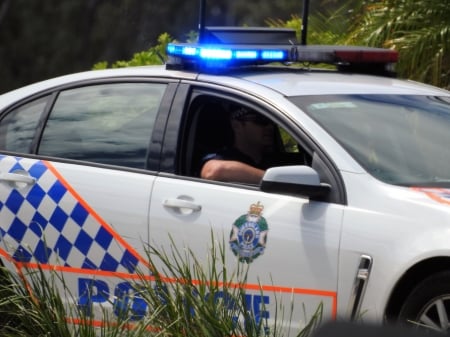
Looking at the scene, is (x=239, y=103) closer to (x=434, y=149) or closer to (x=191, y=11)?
(x=434, y=149)

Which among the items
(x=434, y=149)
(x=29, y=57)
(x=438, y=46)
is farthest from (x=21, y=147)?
(x=29, y=57)

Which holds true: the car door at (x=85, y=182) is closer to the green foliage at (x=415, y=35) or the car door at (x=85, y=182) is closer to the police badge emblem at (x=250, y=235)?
the police badge emblem at (x=250, y=235)

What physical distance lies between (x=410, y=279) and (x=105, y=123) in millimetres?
1893

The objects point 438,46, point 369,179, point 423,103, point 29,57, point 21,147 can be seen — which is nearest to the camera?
point 369,179

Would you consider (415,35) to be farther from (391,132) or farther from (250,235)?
(250,235)

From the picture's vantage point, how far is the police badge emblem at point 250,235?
204 inches

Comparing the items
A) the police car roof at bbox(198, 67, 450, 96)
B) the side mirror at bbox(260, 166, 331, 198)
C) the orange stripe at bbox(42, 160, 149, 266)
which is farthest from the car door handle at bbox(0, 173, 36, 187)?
the side mirror at bbox(260, 166, 331, 198)

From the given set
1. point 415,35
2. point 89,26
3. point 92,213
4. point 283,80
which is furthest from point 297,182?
point 89,26

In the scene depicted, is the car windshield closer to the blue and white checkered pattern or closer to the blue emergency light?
the blue emergency light

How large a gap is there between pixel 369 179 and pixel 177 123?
1.08m

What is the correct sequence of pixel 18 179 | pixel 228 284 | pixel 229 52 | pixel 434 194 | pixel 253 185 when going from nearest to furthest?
pixel 228 284 → pixel 434 194 → pixel 253 185 → pixel 229 52 → pixel 18 179

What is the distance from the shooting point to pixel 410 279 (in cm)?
485

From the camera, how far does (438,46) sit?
988 cm

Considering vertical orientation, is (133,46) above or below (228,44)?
below
